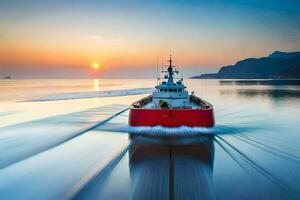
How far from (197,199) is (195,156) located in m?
5.00

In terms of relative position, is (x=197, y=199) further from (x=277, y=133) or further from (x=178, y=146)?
(x=277, y=133)

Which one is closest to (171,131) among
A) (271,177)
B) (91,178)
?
(271,177)

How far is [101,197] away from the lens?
790 cm

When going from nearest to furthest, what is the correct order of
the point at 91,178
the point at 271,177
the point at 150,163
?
the point at 91,178 → the point at 271,177 → the point at 150,163

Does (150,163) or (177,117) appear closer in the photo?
(150,163)

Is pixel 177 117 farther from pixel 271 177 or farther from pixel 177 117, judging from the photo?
pixel 271 177

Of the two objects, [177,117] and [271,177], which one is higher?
[177,117]

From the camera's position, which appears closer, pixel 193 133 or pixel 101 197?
pixel 101 197

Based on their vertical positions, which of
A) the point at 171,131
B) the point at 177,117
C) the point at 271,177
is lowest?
the point at 271,177

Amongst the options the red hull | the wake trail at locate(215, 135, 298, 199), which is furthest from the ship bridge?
the wake trail at locate(215, 135, 298, 199)

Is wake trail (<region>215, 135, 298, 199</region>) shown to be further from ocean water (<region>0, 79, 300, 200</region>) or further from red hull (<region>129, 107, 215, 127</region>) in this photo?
red hull (<region>129, 107, 215, 127</region>)

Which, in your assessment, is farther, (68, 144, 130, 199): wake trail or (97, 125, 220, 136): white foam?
(97, 125, 220, 136): white foam

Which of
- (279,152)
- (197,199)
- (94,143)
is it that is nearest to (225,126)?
(279,152)

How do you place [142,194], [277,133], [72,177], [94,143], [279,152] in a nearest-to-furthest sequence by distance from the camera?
[142,194] → [72,177] → [279,152] → [94,143] → [277,133]
